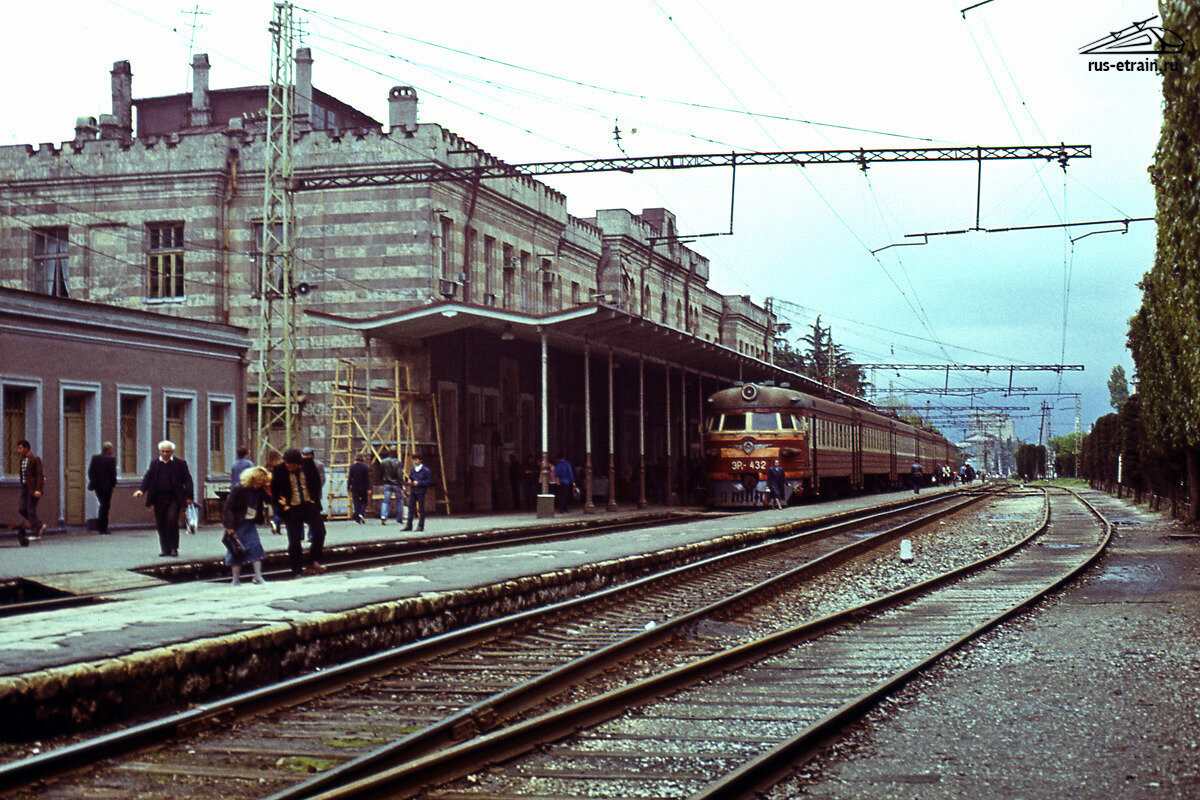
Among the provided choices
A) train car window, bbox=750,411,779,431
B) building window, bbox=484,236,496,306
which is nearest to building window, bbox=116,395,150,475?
building window, bbox=484,236,496,306

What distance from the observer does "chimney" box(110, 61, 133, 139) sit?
121 ft

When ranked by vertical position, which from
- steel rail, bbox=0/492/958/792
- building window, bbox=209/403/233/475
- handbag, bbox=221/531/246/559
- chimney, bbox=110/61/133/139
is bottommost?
steel rail, bbox=0/492/958/792

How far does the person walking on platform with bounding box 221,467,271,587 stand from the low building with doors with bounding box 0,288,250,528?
9.18 m

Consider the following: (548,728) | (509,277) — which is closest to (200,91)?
(509,277)

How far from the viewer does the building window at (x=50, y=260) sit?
1326 inches

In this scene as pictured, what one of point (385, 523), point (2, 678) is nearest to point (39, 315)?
point (385, 523)

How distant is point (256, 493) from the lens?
529 inches

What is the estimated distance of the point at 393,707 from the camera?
7.70 m

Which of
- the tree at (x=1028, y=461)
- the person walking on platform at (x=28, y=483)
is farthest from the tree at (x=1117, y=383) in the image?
the person walking on platform at (x=28, y=483)

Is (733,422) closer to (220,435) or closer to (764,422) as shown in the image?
(764,422)

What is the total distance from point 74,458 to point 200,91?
737 inches

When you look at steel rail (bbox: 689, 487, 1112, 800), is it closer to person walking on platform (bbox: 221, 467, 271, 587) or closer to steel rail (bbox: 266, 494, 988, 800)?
steel rail (bbox: 266, 494, 988, 800)

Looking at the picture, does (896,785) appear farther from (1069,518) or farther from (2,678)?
(1069,518)

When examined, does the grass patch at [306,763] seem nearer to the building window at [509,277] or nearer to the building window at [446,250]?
the building window at [446,250]
